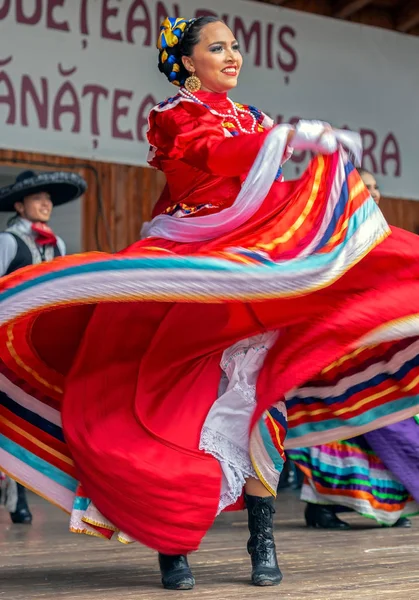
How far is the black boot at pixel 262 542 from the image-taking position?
102 inches

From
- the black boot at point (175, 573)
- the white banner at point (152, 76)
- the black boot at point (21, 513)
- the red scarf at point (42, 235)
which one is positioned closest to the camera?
the black boot at point (175, 573)

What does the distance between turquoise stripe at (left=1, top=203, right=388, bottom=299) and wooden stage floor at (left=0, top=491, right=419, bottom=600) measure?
26.9 inches

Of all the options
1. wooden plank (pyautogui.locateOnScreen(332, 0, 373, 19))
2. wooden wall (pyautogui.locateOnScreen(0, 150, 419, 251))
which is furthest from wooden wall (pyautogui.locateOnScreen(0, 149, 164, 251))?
wooden plank (pyautogui.locateOnScreen(332, 0, 373, 19))

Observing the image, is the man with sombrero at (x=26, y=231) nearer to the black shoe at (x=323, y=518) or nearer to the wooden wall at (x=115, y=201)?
the black shoe at (x=323, y=518)

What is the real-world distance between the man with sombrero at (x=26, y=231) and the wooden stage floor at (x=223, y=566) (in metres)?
0.28

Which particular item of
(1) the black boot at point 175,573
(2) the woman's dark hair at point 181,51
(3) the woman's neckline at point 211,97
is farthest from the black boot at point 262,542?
(2) the woman's dark hair at point 181,51

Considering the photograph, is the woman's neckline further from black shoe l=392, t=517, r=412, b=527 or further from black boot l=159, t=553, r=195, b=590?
black shoe l=392, t=517, r=412, b=527

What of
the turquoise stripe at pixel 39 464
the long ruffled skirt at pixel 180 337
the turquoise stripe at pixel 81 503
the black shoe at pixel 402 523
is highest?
the long ruffled skirt at pixel 180 337

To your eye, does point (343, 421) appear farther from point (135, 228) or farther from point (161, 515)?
point (135, 228)

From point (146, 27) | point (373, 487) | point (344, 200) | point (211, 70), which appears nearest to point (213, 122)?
point (211, 70)

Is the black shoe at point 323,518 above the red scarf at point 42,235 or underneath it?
underneath

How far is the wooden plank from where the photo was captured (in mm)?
7156

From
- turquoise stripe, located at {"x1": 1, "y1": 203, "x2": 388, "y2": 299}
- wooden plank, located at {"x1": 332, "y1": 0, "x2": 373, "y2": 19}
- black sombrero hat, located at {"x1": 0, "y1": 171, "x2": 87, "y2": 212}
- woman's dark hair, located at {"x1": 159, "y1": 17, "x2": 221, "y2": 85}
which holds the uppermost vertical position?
wooden plank, located at {"x1": 332, "y1": 0, "x2": 373, "y2": 19}

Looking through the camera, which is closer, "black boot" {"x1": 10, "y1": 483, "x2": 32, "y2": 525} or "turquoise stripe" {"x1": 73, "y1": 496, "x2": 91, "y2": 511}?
"turquoise stripe" {"x1": 73, "y1": 496, "x2": 91, "y2": 511}
